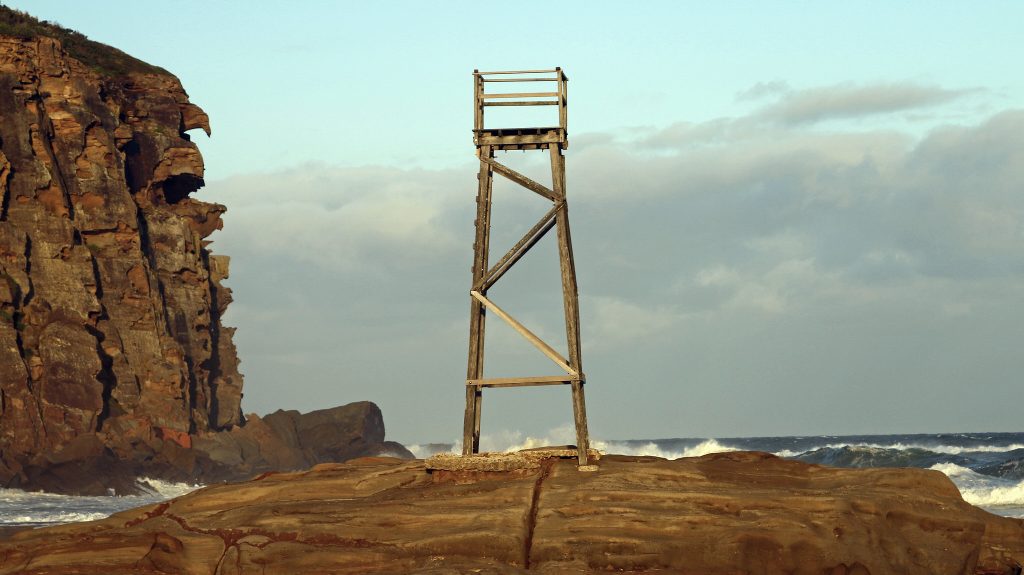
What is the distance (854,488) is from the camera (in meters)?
18.5

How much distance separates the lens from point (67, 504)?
53656mm

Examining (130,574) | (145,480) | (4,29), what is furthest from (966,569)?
(4,29)

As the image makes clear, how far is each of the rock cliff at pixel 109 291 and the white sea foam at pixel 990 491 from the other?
4172 cm

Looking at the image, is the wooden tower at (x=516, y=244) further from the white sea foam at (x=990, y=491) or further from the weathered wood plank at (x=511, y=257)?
the white sea foam at (x=990, y=491)

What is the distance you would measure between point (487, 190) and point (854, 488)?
791 centimetres

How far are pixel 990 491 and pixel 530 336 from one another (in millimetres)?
30598

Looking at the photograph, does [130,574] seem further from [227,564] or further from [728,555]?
[728,555]

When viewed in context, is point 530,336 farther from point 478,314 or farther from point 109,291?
point 109,291

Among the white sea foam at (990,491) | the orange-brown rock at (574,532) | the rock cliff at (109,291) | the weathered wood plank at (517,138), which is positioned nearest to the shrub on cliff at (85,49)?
the rock cliff at (109,291)

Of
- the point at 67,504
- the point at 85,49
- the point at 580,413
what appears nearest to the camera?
the point at 580,413

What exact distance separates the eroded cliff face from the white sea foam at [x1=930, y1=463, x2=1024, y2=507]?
147ft

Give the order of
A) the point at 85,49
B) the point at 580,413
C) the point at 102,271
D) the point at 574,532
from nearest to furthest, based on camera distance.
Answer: the point at 574,532 → the point at 580,413 → the point at 102,271 → the point at 85,49

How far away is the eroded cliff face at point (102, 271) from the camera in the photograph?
6762 centimetres

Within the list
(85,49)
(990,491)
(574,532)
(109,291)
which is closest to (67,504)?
(109,291)
